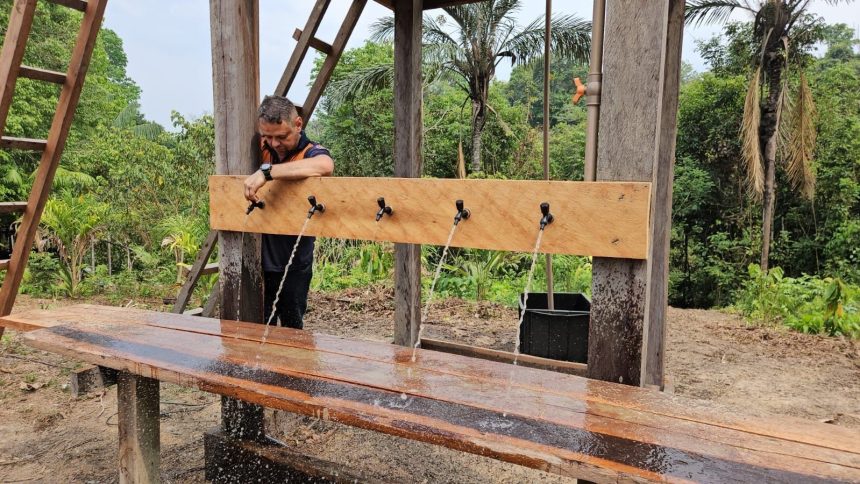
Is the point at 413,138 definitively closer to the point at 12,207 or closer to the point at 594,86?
the point at 594,86

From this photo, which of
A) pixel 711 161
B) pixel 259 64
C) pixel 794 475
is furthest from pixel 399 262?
pixel 711 161

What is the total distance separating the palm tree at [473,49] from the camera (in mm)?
13203

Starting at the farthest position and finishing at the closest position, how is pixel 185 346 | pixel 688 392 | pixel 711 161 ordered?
pixel 711 161, pixel 688 392, pixel 185 346

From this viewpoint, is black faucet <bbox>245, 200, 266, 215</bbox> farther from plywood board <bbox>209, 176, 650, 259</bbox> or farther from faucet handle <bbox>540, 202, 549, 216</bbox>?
faucet handle <bbox>540, 202, 549, 216</bbox>

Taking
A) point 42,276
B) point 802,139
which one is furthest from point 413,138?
point 802,139

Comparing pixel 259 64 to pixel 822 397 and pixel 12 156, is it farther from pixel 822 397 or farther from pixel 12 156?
pixel 12 156

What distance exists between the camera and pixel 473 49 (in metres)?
13.6

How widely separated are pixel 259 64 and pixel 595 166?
175 cm

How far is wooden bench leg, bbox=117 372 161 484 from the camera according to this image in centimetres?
238

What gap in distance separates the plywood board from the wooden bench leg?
85cm

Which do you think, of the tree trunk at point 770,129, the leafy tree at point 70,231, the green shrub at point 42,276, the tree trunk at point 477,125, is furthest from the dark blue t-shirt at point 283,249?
the tree trunk at point 770,129

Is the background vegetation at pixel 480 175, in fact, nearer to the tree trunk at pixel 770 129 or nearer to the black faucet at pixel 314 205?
the tree trunk at pixel 770 129

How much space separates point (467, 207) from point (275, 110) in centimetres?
117

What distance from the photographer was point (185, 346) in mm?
2311
